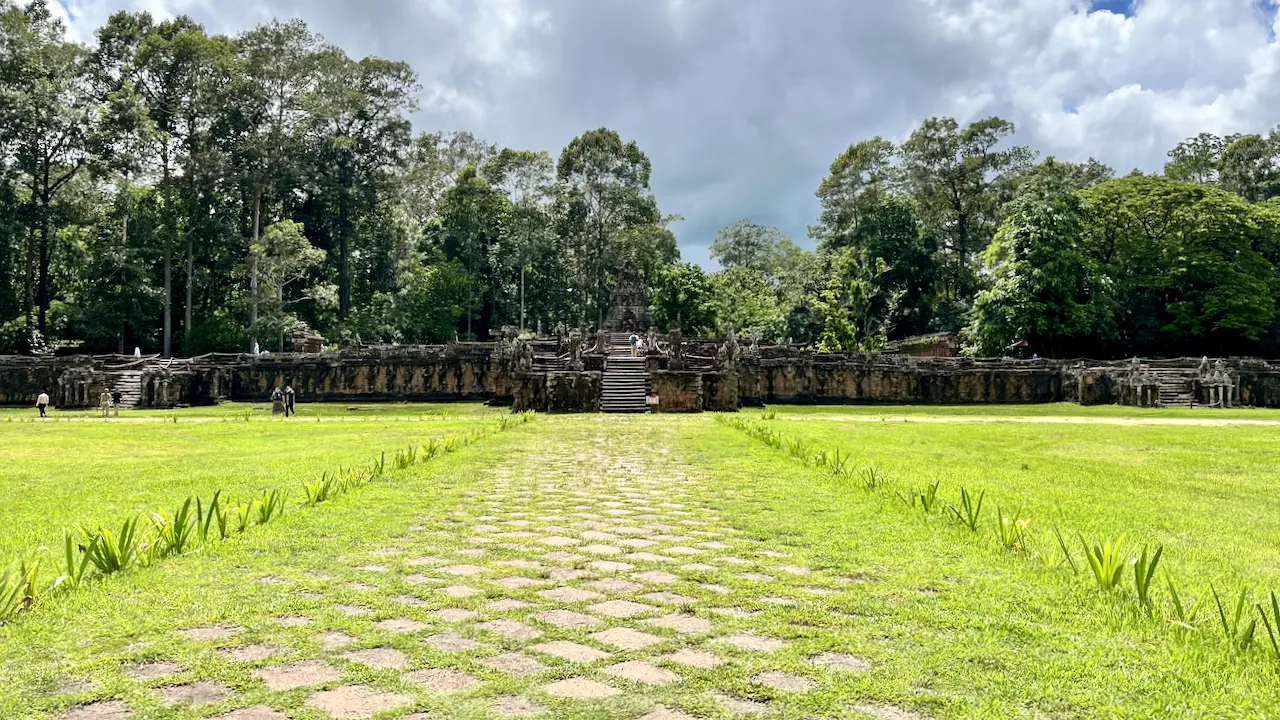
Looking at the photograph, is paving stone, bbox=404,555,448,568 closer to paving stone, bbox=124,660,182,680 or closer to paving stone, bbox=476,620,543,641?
paving stone, bbox=476,620,543,641

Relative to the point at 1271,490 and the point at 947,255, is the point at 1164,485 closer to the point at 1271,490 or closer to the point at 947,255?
the point at 1271,490

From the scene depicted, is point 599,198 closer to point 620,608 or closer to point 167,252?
point 167,252

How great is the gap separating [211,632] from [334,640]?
2.20 ft

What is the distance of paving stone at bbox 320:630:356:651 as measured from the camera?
369 cm

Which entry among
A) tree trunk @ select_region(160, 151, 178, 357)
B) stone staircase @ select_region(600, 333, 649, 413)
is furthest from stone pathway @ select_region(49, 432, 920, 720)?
tree trunk @ select_region(160, 151, 178, 357)

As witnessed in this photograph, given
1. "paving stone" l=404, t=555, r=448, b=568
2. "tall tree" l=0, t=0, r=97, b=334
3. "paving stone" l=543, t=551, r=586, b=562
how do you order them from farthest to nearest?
1. "tall tree" l=0, t=0, r=97, b=334
2. "paving stone" l=543, t=551, r=586, b=562
3. "paving stone" l=404, t=555, r=448, b=568

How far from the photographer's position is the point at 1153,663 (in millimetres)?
3475

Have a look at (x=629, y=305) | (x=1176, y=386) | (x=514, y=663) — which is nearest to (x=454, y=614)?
(x=514, y=663)

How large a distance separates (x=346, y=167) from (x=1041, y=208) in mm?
41358

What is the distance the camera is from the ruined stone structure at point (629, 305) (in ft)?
173

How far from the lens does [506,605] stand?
4379 mm

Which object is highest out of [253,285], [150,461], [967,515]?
[253,285]

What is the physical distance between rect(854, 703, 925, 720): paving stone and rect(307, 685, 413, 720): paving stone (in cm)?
177

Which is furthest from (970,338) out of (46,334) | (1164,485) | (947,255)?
(46,334)
